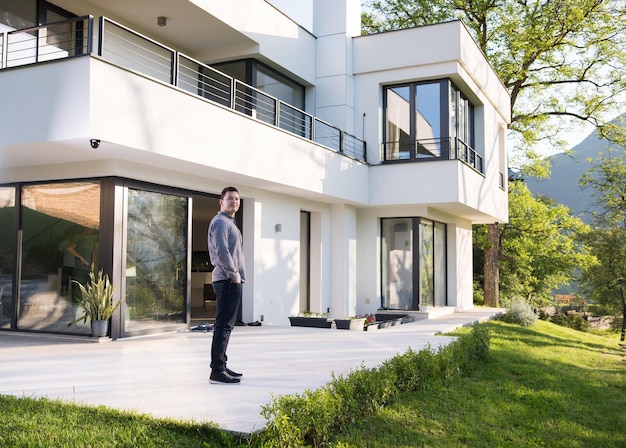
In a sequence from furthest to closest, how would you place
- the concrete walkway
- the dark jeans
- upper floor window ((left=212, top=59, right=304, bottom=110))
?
upper floor window ((left=212, top=59, right=304, bottom=110))
the dark jeans
the concrete walkway

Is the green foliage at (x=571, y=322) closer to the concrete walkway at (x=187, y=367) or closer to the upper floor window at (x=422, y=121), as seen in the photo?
the upper floor window at (x=422, y=121)

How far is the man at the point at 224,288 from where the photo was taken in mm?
5848

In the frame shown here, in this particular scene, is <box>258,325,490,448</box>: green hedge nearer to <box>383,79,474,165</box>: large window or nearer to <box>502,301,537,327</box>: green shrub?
<box>383,79,474,165</box>: large window

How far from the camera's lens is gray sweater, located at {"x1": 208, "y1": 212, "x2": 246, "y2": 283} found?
587 centimetres

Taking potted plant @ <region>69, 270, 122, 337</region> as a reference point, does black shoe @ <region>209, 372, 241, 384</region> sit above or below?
below

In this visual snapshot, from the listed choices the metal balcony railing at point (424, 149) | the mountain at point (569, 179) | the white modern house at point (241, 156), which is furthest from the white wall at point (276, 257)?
the mountain at point (569, 179)

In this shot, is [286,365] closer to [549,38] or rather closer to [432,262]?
[432,262]

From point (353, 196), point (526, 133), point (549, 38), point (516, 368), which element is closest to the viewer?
point (516, 368)

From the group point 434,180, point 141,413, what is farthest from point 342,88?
point 141,413

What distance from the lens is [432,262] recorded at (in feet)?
56.7

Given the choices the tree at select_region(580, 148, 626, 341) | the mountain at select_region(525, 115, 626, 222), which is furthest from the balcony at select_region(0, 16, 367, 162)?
the mountain at select_region(525, 115, 626, 222)

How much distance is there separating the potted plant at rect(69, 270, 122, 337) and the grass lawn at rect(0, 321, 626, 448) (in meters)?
3.95

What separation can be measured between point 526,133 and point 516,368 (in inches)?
782

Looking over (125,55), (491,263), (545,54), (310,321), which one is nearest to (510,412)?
(310,321)
